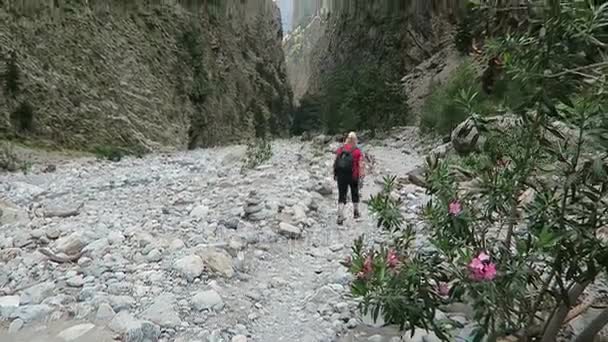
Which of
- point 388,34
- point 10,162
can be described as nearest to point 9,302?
point 10,162

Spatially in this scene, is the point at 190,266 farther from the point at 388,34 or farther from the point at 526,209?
the point at 388,34

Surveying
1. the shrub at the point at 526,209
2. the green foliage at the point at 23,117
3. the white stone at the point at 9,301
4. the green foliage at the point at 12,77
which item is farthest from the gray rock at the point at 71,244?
the green foliage at the point at 12,77

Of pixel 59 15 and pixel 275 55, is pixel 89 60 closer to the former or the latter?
pixel 59 15

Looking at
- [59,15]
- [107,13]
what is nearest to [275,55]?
[107,13]

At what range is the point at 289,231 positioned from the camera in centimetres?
611

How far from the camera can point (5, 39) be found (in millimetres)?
16578

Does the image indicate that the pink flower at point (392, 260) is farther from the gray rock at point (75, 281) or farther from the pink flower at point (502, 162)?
the gray rock at point (75, 281)

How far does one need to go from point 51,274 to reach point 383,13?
A: 102ft

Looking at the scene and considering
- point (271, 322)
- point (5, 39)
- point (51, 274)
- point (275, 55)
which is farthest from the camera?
point (275, 55)

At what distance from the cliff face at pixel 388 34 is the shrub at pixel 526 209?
2301 centimetres

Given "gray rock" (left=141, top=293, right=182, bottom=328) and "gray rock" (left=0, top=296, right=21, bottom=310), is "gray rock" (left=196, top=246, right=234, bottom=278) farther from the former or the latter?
"gray rock" (left=0, top=296, right=21, bottom=310)

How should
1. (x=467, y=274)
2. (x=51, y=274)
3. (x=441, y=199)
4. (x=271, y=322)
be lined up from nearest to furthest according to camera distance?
(x=467, y=274)
(x=441, y=199)
(x=271, y=322)
(x=51, y=274)

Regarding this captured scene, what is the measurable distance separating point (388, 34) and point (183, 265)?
2966 cm

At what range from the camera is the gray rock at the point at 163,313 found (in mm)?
3904
